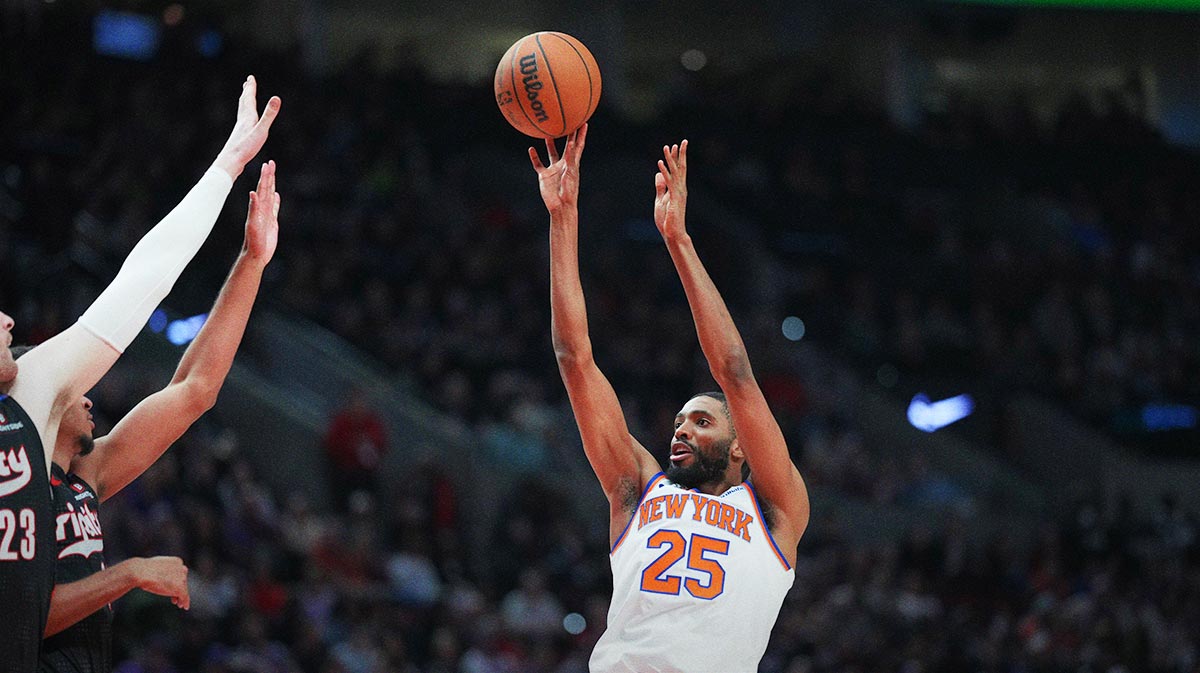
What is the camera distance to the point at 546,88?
227 inches

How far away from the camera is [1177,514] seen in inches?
641

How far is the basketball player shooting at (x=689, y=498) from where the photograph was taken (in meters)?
4.92

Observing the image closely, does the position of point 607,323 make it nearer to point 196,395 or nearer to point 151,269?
point 196,395

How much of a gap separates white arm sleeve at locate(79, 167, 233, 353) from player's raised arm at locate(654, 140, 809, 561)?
159 centimetres

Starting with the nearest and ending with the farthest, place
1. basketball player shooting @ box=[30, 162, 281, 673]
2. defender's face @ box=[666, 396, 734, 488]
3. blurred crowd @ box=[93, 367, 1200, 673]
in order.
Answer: basketball player shooting @ box=[30, 162, 281, 673], defender's face @ box=[666, 396, 734, 488], blurred crowd @ box=[93, 367, 1200, 673]

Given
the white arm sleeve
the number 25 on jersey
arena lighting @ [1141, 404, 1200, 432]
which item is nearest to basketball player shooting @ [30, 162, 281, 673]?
the white arm sleeve

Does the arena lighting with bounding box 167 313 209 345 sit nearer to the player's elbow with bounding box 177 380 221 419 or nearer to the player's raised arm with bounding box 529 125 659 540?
the player's raised arm with bounding box 529 125 659 540

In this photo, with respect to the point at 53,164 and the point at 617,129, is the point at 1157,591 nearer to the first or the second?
the point at 617,129

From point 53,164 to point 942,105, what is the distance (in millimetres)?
15516

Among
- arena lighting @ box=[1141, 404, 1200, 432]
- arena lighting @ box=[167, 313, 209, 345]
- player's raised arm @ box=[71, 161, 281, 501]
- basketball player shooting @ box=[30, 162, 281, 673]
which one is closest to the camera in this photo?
basketball player shooting @ box=[30, 162, 281, 673]

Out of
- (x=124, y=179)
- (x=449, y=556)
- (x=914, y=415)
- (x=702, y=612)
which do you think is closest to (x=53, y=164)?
(x=124, y=179)

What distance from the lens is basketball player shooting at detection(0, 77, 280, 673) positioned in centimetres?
380

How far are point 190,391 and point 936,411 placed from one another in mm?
15146

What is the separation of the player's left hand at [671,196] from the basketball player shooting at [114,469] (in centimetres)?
139
